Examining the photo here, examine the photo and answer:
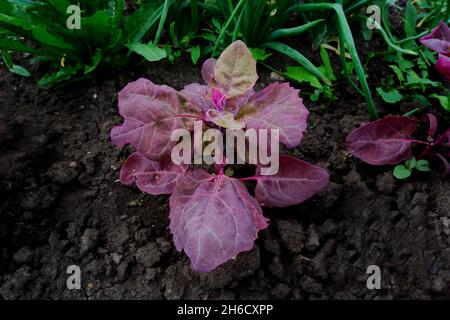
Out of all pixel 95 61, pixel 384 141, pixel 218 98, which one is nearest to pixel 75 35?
pixel 95 61

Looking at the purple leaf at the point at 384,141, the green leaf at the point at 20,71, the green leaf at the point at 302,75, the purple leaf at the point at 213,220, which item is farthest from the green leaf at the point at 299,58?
the green leaf at the point at 20,71

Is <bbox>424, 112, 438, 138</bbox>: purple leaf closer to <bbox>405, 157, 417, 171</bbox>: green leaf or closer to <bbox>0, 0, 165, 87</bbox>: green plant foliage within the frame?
<bbox>405, 157, 417, 171</bbox>: green leaf

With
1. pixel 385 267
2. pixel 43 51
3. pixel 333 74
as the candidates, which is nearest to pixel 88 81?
pixel 43 51

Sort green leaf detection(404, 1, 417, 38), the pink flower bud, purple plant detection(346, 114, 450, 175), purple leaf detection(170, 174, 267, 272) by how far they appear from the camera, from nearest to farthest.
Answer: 1. purple leaf detection(170, 174, 267, 272)
2. the pink flower bud
3. purple plant detection(346, 114, 450, 175)
4. green leaf detection(404, 1, 417, 38)

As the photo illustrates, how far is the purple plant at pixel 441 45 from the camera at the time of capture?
1.17 m

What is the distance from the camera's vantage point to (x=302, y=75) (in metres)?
1.58

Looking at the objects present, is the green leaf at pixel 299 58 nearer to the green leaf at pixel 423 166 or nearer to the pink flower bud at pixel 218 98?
the green leaf at pixel 423 166

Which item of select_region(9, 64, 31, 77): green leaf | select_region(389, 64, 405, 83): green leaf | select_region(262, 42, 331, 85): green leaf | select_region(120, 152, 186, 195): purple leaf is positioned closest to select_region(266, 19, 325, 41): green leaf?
select_region(262, 42, 331, 85): green leaf

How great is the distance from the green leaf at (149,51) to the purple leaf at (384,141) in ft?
2.27

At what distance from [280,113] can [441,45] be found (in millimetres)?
528

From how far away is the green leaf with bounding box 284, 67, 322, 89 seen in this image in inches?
61.5

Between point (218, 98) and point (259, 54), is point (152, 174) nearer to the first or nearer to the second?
point (218, 98)

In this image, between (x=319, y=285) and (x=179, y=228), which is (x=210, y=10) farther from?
(x=319, y=285)

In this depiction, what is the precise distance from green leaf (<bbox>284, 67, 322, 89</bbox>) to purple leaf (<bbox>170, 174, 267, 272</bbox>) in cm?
64
